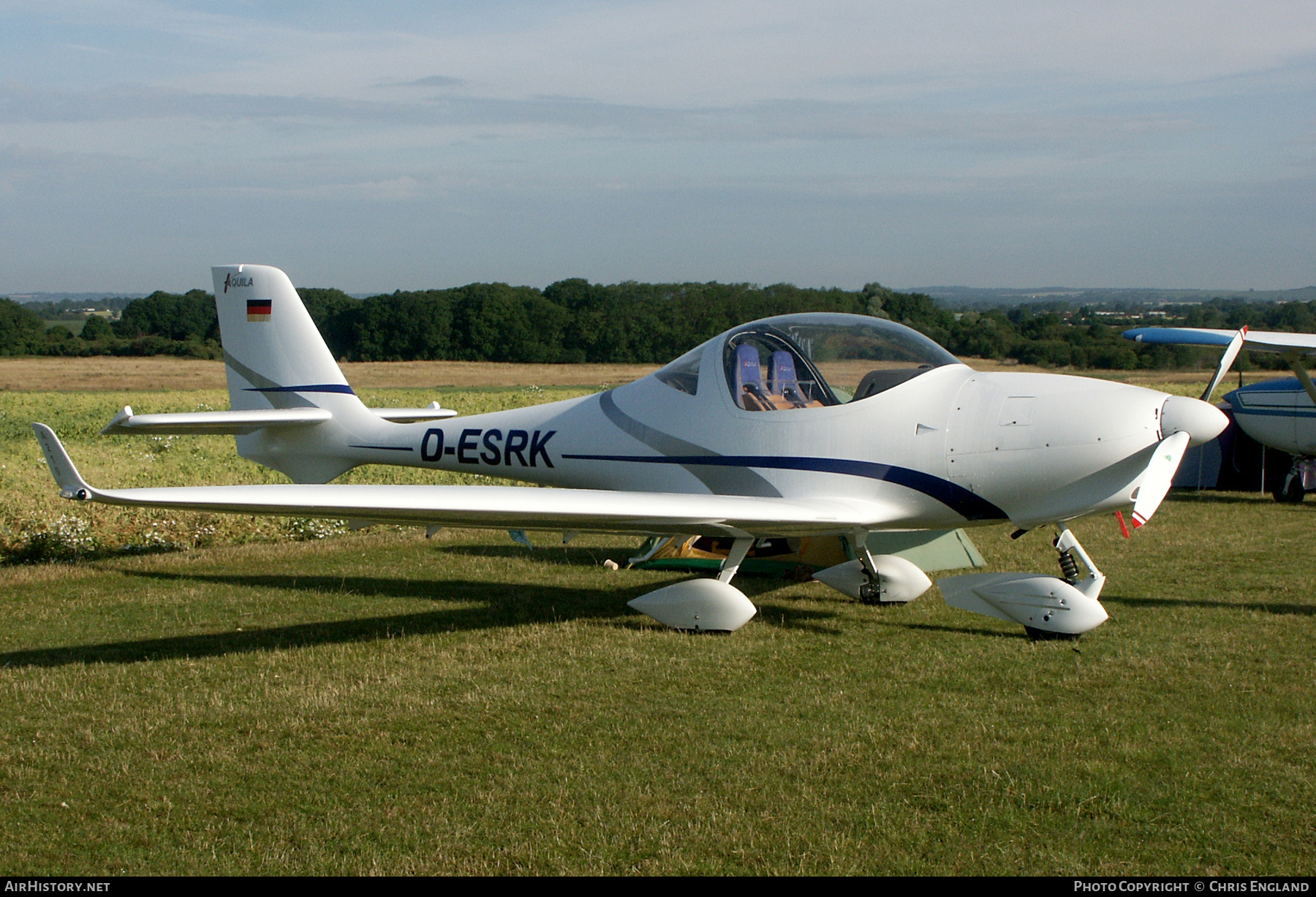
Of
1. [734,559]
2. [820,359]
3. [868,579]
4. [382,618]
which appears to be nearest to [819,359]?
[820,359]

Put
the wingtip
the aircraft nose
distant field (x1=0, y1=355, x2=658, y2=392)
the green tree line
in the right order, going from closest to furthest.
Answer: the wingtip
the aircraft nose
the green tree line
distant field (x1=0, y1=355, x2=658, y2=392)

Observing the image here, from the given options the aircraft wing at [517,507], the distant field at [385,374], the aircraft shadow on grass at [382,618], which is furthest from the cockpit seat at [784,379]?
the distant field at [385,374]

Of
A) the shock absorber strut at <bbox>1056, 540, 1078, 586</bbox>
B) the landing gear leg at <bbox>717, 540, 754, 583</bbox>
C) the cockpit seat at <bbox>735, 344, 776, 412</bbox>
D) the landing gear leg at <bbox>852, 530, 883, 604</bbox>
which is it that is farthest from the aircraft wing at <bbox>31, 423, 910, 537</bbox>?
the shock absorber strut at <bbox>1056, 540, 1078, 586</bbox>

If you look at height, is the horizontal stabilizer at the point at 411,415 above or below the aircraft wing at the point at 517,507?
above

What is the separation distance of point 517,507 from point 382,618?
2045mm

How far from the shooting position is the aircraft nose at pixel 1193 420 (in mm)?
6188

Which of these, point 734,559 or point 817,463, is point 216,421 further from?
point 817,463

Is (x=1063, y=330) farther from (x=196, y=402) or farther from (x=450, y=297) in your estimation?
(x=196, y=402)

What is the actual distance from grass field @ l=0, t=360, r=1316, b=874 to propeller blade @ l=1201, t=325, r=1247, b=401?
5.26ft

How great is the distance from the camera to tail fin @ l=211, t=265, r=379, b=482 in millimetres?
9164

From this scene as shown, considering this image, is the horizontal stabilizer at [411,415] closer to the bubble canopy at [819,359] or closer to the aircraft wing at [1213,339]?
the bubble canopy at [819,359]

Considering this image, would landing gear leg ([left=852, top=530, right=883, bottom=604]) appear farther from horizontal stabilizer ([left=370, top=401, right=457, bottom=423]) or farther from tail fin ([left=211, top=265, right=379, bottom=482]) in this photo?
tail fin ([left=211, top=265, right=379, bottom=482])

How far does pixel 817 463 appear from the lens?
278 inches

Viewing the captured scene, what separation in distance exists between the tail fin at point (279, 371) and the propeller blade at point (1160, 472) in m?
6.14
